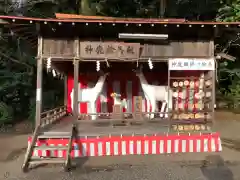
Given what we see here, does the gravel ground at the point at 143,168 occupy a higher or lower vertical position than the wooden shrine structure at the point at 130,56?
lower

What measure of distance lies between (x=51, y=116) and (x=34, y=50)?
27.0 feet

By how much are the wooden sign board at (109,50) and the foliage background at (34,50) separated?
9687mm

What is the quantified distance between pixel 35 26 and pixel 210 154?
22.8 ft

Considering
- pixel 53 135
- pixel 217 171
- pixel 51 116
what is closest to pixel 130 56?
pixel 53 135

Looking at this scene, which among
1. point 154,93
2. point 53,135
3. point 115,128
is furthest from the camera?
point 154,93

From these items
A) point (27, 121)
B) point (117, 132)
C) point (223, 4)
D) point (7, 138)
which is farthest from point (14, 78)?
point (223, 4)

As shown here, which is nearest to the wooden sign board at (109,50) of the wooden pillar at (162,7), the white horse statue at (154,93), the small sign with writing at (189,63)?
the small sign with writing at (189,63)

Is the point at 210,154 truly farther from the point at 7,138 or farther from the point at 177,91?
the point at 7,138

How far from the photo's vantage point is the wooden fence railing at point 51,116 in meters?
9.56

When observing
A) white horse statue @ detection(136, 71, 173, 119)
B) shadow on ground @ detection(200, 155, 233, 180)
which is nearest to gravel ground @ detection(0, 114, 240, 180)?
shadow on ground @ detection(200, 155, 233, 180)

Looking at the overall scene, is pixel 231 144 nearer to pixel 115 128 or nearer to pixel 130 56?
pixel 115 128

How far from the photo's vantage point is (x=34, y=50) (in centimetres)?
1730

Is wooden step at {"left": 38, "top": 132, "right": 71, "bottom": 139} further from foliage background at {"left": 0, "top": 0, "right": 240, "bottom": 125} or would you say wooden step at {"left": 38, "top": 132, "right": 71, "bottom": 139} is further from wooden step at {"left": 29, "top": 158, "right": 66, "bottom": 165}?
foliage background at {"left": 0, "top": 0, "right": 240, "bottom": 125}

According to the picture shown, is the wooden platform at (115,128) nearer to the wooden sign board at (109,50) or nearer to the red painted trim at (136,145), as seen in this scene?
the red painted trim at (136,145)
